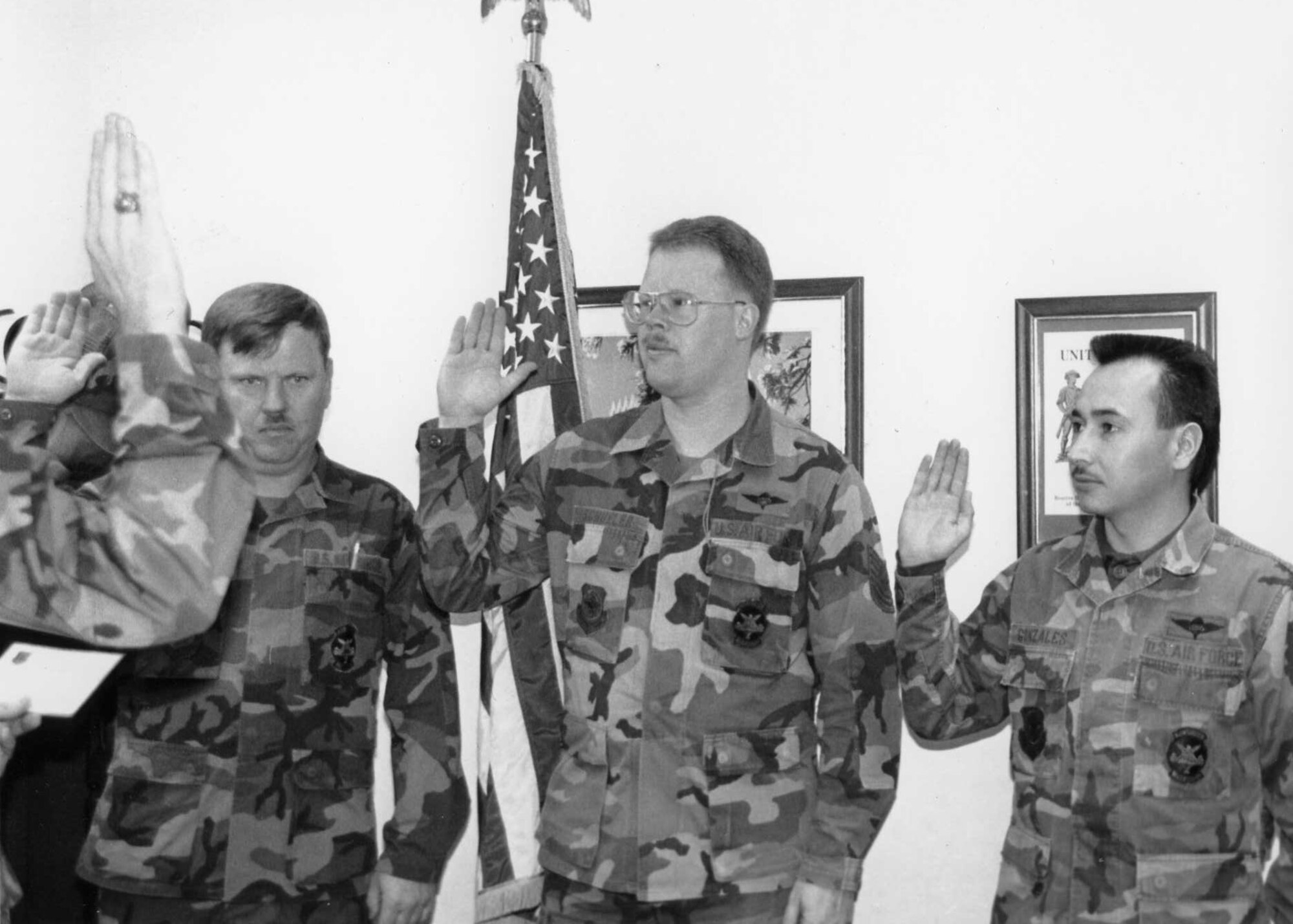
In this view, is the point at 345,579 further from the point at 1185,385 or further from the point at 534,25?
the point at 1185,385

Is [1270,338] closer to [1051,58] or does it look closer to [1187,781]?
[1051,58]

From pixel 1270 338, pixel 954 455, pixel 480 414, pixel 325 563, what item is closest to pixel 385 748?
pixel 325 563

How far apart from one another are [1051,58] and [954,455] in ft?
3.03

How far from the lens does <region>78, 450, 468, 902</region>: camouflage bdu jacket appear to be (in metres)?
2.24

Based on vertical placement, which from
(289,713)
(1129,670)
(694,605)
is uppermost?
(694,605)

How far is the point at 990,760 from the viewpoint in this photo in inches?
104

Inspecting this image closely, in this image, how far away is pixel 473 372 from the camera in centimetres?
231

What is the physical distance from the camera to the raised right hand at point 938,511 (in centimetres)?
229

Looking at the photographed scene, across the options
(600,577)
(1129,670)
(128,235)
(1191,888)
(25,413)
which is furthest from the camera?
(600,577)

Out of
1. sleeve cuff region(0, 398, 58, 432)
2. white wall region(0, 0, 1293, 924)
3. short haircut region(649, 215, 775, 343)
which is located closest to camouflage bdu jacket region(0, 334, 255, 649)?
sleeve cuff region(0, 398, 58, 432)

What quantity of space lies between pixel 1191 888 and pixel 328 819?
151cm

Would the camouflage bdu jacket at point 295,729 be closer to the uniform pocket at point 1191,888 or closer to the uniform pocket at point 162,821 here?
the uniform pocket at point 162,821

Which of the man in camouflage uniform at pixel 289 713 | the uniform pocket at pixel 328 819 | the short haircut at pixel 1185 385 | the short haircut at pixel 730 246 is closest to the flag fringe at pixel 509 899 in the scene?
the man in camouflage uniform at pixel 289 713

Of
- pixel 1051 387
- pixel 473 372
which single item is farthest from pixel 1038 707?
pixel 473 372
